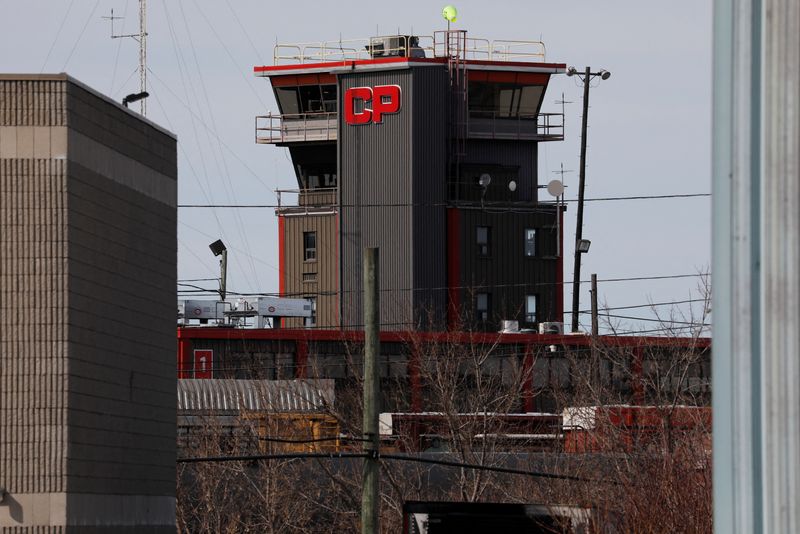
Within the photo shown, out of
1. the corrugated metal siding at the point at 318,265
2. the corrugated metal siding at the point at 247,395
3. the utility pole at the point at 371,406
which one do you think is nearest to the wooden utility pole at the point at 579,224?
the corrugated metal siding at the point at 318,265

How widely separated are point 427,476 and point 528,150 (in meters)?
31.6

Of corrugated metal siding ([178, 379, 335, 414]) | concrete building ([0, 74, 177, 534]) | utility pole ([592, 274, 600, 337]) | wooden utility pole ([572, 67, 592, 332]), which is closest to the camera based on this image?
concrete building ([0, 74, 177, 534])

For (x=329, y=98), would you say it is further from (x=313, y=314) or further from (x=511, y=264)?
(x=511, y=264)

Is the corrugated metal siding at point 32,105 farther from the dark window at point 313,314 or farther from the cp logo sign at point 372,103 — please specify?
the cp logo sign at point 372,103

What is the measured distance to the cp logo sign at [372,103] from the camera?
224ft

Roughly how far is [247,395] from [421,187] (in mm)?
21336

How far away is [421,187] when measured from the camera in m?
68.0

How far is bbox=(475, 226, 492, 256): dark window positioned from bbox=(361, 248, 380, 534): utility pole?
44598mm

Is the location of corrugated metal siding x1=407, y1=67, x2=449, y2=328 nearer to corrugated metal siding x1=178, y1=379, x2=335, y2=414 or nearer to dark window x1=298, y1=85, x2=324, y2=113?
dark window x1=298, y1=85, x2=324, y2=113

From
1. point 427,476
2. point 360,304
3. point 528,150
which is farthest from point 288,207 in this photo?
point 427,476

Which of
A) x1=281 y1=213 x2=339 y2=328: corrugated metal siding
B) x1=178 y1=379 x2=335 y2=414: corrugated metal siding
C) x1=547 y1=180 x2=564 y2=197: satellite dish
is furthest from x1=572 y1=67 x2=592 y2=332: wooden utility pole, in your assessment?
x1=178 y1=379 x2=335 y2=414: corrugated metal siding

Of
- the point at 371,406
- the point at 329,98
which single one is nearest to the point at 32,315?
the point at 371,406

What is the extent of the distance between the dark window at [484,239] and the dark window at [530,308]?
3.08 metres

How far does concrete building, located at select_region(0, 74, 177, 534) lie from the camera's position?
1805 cm
